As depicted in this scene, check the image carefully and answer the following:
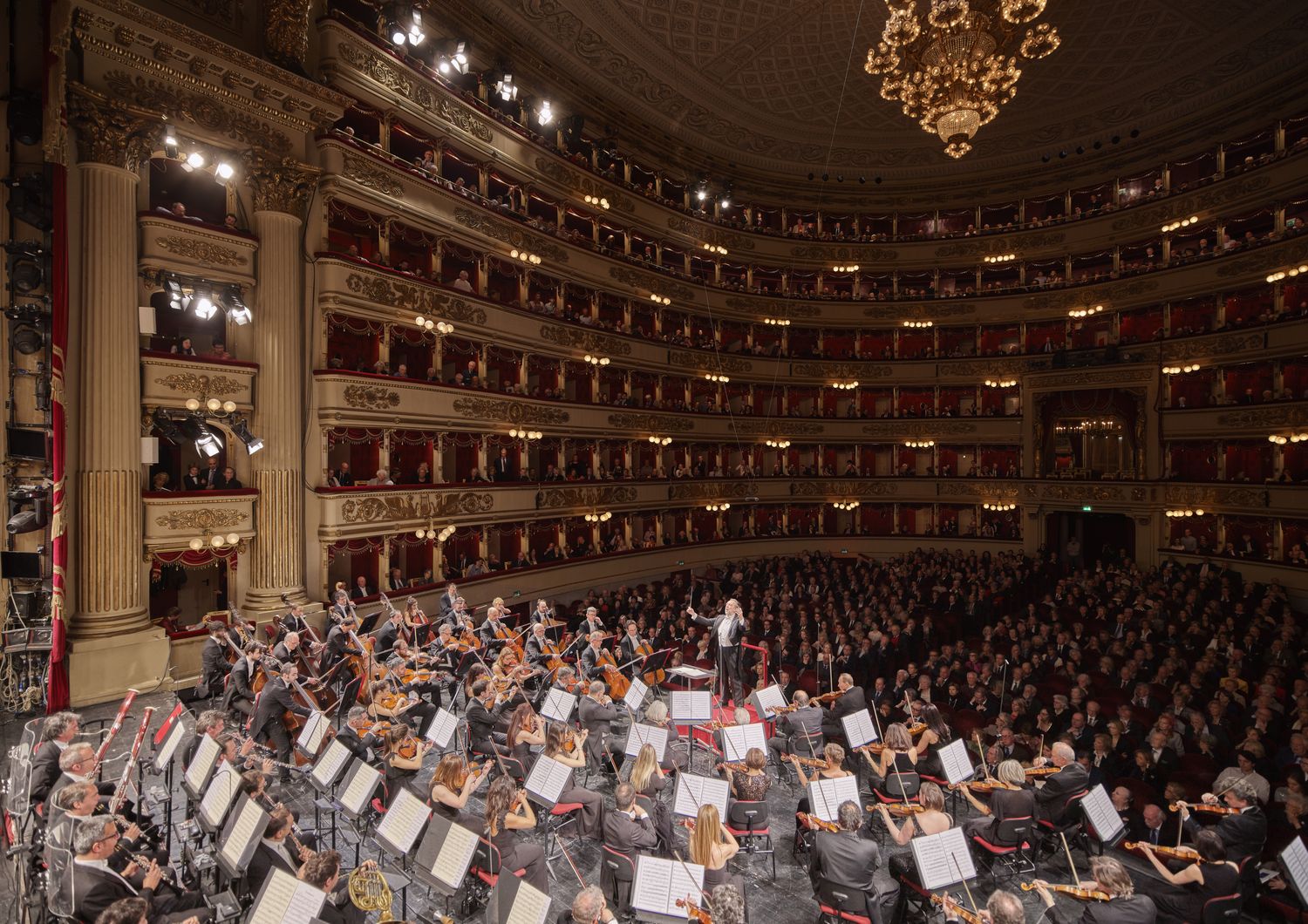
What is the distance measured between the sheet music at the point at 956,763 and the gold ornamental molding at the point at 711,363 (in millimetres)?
21052

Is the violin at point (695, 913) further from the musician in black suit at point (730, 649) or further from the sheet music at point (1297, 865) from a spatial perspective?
the musician in black suit at point (730, 649)

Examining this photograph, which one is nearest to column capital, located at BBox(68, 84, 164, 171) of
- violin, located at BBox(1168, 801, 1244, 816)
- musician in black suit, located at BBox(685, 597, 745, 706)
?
musician in black suit, located at BBox(685, 597, 745, 706)

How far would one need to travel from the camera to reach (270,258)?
1470cm

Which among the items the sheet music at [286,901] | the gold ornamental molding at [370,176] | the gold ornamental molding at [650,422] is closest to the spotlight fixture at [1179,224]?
the gold ornamental molding at [650,422]

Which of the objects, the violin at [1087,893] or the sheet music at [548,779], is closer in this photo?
the violin at [1087,893]

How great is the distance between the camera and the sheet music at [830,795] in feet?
23.5

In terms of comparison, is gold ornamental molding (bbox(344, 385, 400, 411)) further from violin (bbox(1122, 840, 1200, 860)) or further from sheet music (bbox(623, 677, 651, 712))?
violin (bbox(1122, 840, 1200, 860))

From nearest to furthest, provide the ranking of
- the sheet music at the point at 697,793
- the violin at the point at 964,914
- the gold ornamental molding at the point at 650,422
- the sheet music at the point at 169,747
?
the violin at the point at 964,914 < the sheet music at the point at 169,747 < the sheet music at the point at 697,793 < the gold ornamental molding at the point at 650,422

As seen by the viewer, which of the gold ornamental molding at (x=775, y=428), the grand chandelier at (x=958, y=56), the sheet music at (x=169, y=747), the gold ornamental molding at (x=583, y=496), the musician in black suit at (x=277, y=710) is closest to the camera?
the sheet music at (x=169, y=747)

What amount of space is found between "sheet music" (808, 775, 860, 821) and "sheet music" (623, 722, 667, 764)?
197cm

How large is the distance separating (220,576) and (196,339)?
16.6ft

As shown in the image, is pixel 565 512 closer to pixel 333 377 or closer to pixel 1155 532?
pixel 333 377

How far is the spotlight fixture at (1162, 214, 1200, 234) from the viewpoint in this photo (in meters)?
25.2

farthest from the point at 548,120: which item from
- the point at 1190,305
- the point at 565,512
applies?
the point at 1190,305
